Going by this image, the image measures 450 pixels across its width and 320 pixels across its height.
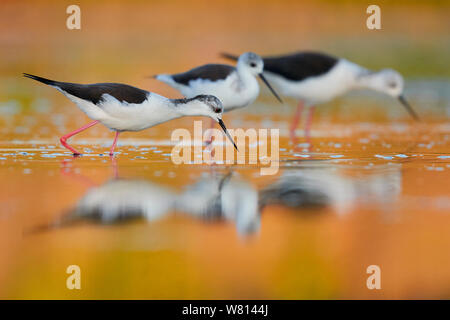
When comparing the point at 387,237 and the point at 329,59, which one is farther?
the point at 329,59

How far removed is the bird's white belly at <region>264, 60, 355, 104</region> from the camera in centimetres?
1215

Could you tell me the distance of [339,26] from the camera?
1053 inches

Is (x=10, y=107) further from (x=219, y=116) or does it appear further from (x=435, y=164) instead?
(x=435, y=164)

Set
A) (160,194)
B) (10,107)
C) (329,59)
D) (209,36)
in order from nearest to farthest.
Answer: (160,194)
(329,59)
(10,107)
(209,36)

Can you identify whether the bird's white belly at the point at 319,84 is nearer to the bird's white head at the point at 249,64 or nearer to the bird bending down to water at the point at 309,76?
→ the bird bending down to water at the point at 309,76

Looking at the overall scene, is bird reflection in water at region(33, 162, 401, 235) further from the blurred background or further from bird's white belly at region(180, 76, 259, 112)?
bird's white belly at region(180, 76, 259, 112)

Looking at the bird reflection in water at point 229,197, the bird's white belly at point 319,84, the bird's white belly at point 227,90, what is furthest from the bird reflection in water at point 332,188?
the bird's white belly at point 319,84

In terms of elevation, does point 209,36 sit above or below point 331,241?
above

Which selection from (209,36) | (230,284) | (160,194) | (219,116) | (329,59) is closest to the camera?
(230,284)

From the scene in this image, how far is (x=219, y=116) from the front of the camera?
28.5 feet

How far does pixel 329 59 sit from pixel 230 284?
8480 millimetres

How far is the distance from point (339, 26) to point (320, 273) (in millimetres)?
22980

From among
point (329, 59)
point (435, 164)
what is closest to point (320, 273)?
point (435, 164)

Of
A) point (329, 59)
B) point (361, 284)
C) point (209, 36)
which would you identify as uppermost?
point (209, 36)
